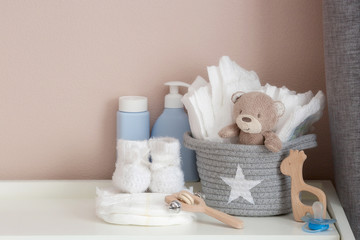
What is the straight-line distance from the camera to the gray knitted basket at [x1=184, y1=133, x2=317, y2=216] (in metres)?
1.30

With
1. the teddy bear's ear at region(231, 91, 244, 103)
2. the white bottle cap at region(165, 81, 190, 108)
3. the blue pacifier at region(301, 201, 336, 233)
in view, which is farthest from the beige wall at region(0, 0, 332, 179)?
the blue pacifier at region(301, 201, 336, 233)

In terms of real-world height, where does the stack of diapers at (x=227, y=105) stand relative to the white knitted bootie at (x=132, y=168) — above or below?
above

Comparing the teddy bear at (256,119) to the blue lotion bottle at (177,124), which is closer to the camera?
the teddy bear at (256,119)

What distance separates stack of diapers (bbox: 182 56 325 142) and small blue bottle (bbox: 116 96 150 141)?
0.14 metres

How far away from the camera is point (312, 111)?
1355 mm

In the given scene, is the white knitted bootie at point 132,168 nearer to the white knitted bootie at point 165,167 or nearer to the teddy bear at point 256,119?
the white knitted bootie at point 165,167

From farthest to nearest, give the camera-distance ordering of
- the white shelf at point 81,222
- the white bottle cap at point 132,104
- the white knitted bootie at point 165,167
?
1. the white bottle cap at point 132,104
2. the white knitted bootie at point 165,167
3. the white shelf at point 81,222

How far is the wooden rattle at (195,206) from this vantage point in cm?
126

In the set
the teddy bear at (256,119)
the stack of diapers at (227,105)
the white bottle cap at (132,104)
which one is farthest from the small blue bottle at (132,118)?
the teddy bear at (256,119)

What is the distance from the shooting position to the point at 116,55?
155 cm

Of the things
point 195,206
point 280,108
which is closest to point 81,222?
point 195,206

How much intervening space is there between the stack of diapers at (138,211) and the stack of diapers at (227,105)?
18 cm

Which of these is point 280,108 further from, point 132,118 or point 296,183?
point 132,118

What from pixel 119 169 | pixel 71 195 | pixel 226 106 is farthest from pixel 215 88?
pixel 71 195
